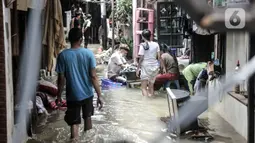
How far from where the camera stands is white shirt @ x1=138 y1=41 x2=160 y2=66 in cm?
1114

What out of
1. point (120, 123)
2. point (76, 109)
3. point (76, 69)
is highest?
point (76, 69)

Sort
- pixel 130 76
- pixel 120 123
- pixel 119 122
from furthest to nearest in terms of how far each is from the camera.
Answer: pixel 130 76
pixel 119 122
pixel 120 123

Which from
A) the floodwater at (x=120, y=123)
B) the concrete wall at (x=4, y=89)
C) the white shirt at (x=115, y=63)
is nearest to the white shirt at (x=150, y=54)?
the floodwater at (x=120, y=123)

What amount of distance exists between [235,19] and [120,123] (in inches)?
304

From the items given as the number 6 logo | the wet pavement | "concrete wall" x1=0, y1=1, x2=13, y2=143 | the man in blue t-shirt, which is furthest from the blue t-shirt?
the number 6 logo

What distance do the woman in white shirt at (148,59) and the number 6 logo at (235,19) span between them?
9.86 metres

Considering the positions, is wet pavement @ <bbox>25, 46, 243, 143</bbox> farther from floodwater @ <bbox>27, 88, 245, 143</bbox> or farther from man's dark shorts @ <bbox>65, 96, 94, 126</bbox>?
man's dark shorts @ <bbox>65, 96, 94, 126</bbox>

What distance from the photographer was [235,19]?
4.06 feet

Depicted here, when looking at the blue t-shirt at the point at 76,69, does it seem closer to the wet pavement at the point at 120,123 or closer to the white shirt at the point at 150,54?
the wet pavement at the point at 120,123

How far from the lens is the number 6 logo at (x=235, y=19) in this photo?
122 cm

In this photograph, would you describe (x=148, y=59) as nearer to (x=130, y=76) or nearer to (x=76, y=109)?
(x=130, y=76)

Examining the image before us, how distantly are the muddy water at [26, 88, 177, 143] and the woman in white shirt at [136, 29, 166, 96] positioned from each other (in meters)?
0.66

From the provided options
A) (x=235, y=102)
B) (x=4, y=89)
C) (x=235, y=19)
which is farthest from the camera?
(x=235, y=102)

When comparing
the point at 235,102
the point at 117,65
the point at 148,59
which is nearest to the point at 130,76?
the point at 117,65
